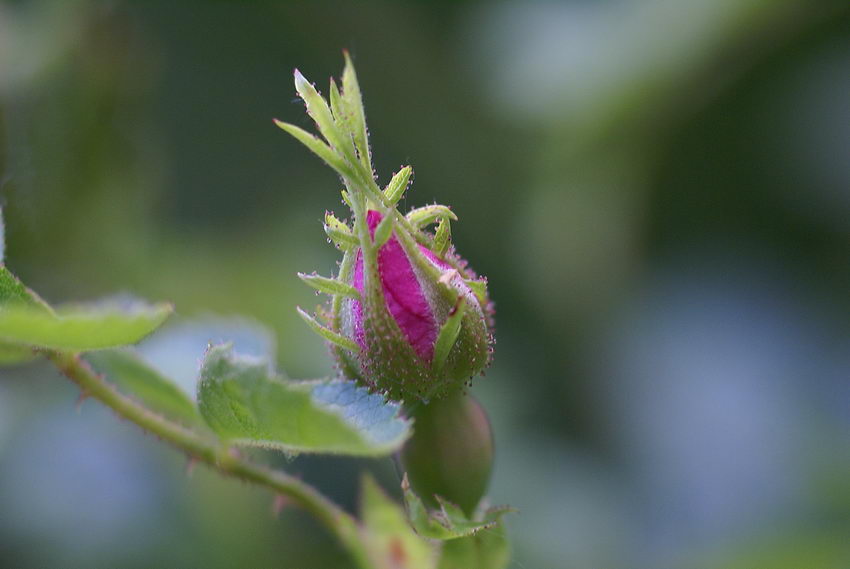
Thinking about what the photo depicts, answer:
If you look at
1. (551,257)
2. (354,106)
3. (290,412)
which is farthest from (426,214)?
(551,257)

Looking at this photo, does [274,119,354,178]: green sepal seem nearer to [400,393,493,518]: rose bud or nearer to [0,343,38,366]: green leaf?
[400,393,493,518]: rose bud

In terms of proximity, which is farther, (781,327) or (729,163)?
(729,163)

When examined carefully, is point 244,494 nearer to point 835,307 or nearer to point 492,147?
point 492,147

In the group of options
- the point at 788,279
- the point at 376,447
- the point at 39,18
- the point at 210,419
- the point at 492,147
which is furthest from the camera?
the point at 492,147

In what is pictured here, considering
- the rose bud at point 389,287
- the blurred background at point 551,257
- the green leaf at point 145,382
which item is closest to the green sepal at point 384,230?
the rose bud at point 389,287

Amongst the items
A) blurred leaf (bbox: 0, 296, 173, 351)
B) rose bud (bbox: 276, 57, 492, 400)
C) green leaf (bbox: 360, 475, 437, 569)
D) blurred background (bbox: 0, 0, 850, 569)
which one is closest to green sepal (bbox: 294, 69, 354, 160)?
rose bud (bbox: 276, 57, 492, 400)

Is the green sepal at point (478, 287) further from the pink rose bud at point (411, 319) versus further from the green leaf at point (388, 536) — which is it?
the green leaf at point (388, 536)

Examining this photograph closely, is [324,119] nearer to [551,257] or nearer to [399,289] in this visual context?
[399,289]

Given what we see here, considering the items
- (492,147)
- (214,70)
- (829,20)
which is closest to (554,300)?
(492,147)
